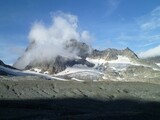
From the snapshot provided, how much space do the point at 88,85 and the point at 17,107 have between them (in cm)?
7200

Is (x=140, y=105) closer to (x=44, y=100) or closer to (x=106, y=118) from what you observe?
(x=44, y=100)

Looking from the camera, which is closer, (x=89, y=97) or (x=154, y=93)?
(x=89, y=97)

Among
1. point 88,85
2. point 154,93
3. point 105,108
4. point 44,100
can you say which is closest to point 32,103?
point 44,100

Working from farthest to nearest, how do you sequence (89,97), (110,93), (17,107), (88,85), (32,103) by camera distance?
(88,85)
(110,93)
(89,97)
(32,103)
(17,107)

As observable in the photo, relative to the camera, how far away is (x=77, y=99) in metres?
157

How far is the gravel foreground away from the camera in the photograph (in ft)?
399

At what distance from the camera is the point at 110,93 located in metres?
178

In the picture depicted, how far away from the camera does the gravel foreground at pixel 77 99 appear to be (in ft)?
399

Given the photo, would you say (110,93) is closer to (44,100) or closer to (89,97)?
(89,97)

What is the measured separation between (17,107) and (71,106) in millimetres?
22607

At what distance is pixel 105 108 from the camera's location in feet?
455

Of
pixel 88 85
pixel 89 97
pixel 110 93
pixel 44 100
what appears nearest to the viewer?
pixel 44 100

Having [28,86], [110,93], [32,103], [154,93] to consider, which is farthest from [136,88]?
[32,103]

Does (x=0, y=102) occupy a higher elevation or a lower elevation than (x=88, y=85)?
lower
